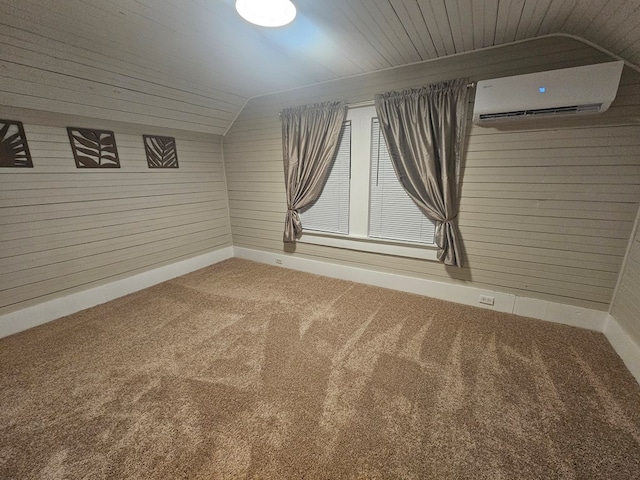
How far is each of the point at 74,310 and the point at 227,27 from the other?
3.05m

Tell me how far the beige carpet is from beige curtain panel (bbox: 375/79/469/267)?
36.2 inches

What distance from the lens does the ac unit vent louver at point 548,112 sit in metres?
1.90

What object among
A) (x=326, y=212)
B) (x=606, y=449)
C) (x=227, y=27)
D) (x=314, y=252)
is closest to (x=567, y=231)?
(x=606, y=449)

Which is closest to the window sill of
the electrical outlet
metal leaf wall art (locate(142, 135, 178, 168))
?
the electrical outlet

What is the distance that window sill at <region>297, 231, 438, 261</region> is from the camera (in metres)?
2.82

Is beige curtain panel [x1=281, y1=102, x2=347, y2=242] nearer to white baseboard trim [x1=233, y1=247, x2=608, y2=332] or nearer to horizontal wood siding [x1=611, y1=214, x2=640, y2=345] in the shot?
white baseboard trim [x1=233, y1=247, x2=608, y2=332]

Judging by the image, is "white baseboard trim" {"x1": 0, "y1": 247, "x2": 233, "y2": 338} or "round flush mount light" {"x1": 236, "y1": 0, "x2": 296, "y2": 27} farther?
"white baseboard trim" {"x1": 0, "y1": 247, "x2": 233, "y2": 338}

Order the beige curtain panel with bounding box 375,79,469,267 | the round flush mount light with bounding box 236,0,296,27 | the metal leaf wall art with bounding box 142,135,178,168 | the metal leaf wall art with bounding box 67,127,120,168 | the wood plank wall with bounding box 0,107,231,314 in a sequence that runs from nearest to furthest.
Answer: the round flush mount light with bounding box 236,0,296,27 < the wood plank wall with bounding box 0,107,231,314 < the beige curtain panel with bounding box 375,79,469,267 < the metal leaf wall art with bounding box 67,127,120,168 < the metal leaf wall art with bounding box 142,135,178,168

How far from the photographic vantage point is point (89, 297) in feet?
9.07

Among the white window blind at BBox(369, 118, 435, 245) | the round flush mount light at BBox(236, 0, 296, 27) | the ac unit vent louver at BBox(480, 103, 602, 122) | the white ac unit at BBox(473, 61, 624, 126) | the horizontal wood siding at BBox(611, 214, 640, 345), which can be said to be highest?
the round flush mount light at BBox(236, 0, 296, 27)

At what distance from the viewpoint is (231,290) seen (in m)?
3.13

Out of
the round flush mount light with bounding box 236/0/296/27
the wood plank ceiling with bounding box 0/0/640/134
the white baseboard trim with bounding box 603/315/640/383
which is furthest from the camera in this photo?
the white baseboard trim with bounding box 603/315/640/383

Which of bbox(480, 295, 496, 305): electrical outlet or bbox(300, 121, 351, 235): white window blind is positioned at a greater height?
bbox(300, 121, 351, 235): white window blind

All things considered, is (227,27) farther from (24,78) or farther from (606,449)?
(606,449)
